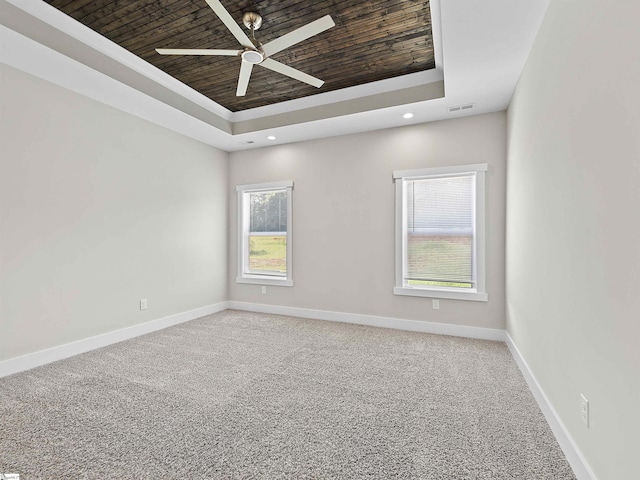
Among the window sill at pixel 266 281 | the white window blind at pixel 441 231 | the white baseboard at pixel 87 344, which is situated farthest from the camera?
the window sill at pixel 266 281

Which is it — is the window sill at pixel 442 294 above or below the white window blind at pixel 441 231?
below

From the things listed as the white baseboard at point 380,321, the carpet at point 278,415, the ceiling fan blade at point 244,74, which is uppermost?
the ceiling fan blade at point 244,74

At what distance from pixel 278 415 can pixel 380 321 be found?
7.70 ft

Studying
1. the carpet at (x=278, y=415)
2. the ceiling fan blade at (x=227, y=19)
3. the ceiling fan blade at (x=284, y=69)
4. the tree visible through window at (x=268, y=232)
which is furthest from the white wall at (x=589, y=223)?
the tree visible through window at (x=268, y=232)

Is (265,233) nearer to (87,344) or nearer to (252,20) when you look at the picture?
(87,344)

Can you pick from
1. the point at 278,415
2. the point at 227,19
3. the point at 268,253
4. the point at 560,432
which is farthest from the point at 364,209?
the point at 560,432

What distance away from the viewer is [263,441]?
1808 millimetres

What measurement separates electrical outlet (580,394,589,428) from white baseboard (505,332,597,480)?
18 cm

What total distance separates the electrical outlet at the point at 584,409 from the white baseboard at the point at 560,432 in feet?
0.61

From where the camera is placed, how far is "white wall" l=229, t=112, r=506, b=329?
3.66 meters

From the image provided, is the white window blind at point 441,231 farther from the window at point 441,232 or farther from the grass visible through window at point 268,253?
the grass visible through window at point 268,253

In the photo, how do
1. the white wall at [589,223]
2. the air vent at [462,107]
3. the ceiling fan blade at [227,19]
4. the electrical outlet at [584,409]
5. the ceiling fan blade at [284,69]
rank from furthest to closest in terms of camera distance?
the air vent at [462,107] < the ceiling fan blade at [284,69] < the ceiling fan blade at [227,19] < the electrical outlet at [584,409] < the white wall at [589,223]

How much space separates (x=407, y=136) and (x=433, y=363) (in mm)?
2703

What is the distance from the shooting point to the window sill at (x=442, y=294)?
3693mm
